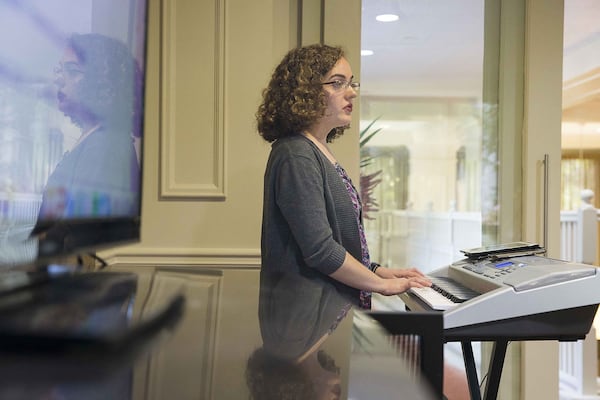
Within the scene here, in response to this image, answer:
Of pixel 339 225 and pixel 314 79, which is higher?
pixel 314 79

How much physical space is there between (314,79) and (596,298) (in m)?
0.95

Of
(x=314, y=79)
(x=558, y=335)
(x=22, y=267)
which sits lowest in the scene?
(x=558, y=335)

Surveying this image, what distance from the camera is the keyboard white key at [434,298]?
1.47 metres

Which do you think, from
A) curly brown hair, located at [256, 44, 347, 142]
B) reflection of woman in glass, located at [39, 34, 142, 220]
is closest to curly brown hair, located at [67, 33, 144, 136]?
reflection of woman in glass, located at [39, 34, 142, 220]

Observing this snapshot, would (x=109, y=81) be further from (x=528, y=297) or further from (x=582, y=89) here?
(x=582, y=89)

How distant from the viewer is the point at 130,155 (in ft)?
5.42

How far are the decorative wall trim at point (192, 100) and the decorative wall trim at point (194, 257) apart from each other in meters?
0.21

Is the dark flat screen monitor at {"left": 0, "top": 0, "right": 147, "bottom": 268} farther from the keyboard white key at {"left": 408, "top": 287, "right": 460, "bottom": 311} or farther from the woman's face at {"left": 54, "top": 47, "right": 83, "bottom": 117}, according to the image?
the keyboard white key at {"left": 408, "top": 287, "right": 460, "bottom": 311}

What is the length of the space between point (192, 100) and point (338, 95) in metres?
0.78

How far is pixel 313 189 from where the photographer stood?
62.6 inches

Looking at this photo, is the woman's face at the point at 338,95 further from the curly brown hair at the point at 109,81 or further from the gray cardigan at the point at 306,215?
the curly brown hair at the point at 109,81

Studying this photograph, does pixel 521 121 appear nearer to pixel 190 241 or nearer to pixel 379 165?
pixel 379 165

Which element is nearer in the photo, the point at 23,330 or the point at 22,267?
the point at 23,330

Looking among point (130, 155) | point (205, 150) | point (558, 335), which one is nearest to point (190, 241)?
point (205, 150)
